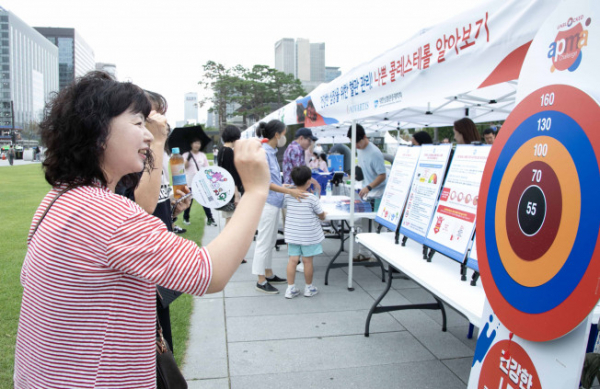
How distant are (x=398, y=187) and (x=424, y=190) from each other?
50cm

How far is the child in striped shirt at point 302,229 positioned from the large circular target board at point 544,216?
3.04 metres

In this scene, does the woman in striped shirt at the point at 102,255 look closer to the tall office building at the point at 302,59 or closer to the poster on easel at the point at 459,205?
the poster on easel at the point at 459,205

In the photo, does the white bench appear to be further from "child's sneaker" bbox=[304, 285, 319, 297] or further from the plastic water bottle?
the plastic water bottle

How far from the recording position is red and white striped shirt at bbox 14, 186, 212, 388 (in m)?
0.92

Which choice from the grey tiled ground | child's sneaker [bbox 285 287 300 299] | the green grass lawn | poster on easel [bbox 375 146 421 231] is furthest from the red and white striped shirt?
child's sneaker [bbox 285 287 300 299]

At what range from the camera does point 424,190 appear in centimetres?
343

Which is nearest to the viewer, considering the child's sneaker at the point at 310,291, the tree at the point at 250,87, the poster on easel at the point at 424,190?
the poster on easel at the point at 424,190

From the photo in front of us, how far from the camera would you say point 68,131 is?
1.08 metres

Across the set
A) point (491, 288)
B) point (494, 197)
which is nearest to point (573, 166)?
point (494, 197)

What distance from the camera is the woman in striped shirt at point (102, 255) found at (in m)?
0.93

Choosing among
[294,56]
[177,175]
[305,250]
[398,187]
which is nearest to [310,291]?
[305,250]

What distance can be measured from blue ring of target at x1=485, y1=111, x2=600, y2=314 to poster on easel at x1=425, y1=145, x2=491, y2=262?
1.27 m

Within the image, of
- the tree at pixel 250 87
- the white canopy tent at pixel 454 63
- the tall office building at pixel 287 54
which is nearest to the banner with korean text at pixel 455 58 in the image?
the white canopy tent at pixel 454 63

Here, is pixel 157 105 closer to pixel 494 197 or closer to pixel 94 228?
pixel 94 228
